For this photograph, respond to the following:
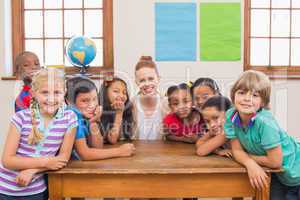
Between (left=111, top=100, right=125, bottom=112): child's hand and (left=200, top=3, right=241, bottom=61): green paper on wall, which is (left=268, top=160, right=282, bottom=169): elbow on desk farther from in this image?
(left=200, top=3, right=241, bottom=61): green paper on wall

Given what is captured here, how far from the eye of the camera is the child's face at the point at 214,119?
197 cm

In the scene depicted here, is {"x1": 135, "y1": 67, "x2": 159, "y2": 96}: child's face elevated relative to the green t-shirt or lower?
elevated

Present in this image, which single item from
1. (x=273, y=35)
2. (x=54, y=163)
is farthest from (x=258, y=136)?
(x=273, y=35)

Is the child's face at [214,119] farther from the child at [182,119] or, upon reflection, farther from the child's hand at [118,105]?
the child's hand at [118,105]

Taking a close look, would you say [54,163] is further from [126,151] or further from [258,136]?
[258,136]

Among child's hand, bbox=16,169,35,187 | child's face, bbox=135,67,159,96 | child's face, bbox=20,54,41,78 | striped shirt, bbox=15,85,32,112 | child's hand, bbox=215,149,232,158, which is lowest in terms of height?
child's hand, bbox=16,169,35,187

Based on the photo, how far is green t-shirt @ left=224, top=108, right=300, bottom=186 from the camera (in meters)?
1.64

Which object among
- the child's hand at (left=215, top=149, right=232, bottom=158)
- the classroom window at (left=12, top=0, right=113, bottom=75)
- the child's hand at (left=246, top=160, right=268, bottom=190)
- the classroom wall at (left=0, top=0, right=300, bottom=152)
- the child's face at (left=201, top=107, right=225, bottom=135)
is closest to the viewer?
the child's hand at (left=246, top=160, right=268, bottom=190)

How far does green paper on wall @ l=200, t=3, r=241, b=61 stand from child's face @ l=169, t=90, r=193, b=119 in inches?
60.8

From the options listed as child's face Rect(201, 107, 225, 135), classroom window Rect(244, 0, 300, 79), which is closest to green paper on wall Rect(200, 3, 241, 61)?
classroom window Rect(244, 0, 300, 79)

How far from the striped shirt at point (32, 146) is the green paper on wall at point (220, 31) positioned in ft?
7.69

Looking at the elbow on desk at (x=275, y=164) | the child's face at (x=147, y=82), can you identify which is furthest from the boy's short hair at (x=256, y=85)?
the child's face at (x=147, y=82)

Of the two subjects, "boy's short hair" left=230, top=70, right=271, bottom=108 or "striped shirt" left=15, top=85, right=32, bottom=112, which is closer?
"boy's short hair" left=230, top=70, right=271, bottom=108

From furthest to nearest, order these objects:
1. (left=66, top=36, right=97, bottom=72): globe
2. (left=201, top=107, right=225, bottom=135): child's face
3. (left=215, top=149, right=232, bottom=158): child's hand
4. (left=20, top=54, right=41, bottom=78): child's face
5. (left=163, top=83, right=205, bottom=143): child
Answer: (left=66, top=36, right=97, bottom=72): globe < (left=20, top=54, right=41, bottom=78): child's face < (left=163, top=83, right=205, bottom=143): child < (left=201, top=107, right=225, bottom=135): child's face < (left=215, top=149, right=232, bottom=158): child's hand
